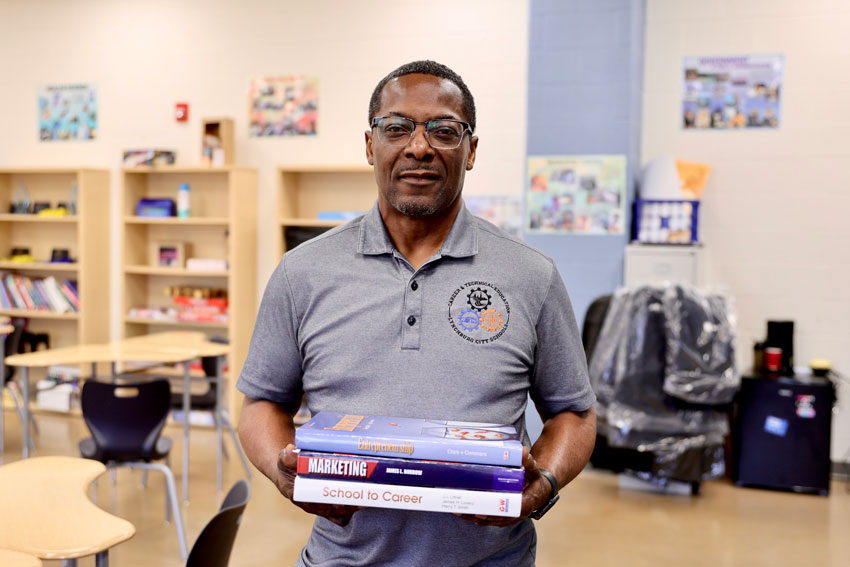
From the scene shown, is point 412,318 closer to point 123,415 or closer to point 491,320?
point 491,320

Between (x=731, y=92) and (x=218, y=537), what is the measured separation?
434cm

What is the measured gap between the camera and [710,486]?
15.5 feet

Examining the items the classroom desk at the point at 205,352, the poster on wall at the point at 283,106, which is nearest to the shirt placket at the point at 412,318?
the classroom desk at the point at 205,352

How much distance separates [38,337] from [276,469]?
19.1 ft

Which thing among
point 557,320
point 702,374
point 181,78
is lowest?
point 702,374

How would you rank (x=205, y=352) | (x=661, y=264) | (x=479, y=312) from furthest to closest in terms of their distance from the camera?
1. (x=661, y=264)
2. (x=205, y=352)
3. (x=479, y=312)

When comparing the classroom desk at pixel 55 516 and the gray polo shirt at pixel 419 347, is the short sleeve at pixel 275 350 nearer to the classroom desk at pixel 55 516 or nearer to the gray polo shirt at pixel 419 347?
the gray polo shirt at pixel 419 347

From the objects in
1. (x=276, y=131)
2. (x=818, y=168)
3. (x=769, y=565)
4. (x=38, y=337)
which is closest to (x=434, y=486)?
(x=769, y=565)

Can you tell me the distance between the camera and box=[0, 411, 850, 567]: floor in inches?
141

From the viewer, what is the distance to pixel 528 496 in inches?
46.2

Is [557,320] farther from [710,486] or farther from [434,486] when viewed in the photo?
[710,486]

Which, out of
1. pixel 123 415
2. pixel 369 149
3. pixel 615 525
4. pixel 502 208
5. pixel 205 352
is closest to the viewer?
pixel 369 149

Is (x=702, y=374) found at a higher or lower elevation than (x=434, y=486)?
lower

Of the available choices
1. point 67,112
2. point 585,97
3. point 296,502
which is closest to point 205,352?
point 585,97
